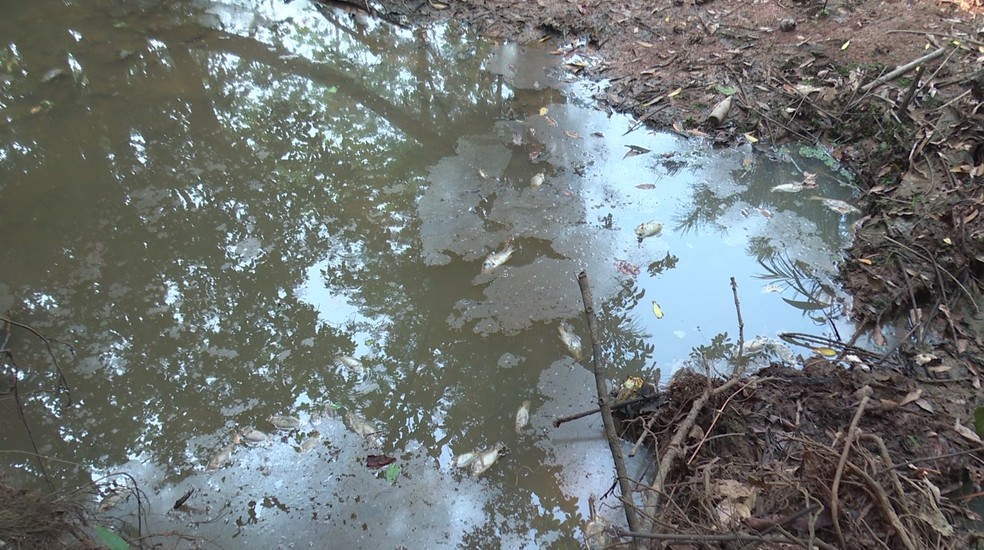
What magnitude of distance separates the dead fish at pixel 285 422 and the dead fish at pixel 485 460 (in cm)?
84

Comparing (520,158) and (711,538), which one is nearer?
(711,538)

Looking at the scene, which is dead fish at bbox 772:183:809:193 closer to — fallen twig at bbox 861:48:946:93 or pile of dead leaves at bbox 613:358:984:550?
fallen twig at bbox 861:48:946:93

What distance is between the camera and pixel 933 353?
2.72 metres

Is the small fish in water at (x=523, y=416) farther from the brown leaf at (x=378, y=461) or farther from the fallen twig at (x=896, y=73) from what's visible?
the fallen twig at (x=896, y=73)

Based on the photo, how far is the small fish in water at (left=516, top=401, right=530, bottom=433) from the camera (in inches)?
102

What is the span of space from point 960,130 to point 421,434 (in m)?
3.74

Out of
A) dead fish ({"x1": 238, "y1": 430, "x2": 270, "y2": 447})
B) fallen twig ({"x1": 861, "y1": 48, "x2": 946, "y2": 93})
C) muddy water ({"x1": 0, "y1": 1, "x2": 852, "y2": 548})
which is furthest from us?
fallen twig ({"x1": 861, "y1": 48, "x2": 946, "y2": 93})

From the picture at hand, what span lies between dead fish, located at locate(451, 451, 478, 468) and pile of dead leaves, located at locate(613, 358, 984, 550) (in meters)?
0.71

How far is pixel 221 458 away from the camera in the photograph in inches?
97.5

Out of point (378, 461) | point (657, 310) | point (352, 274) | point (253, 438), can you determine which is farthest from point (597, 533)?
point (352, 274)

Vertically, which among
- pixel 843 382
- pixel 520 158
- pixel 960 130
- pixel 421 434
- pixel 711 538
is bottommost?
pixel 711 538

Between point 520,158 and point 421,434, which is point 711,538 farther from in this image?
point 520,158

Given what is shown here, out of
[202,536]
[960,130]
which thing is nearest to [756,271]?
[960,130]

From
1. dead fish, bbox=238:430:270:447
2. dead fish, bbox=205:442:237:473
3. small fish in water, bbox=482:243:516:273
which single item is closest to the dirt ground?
small fish in water, bbox=482:243:516:273
